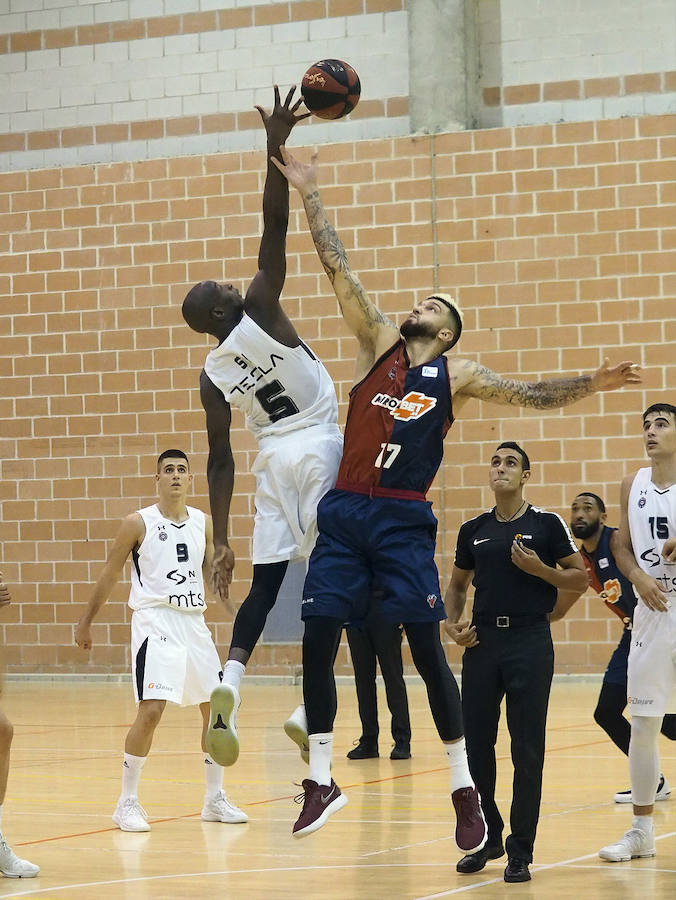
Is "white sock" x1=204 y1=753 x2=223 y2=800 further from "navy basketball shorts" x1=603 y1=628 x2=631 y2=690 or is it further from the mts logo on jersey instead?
the mts logo on jersey

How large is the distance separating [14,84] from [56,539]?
5.25 meters

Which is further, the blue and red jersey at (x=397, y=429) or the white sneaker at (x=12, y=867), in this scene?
the white sneaker at (x=12, y=867)

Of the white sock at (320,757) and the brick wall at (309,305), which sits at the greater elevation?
the brick wall at (309,305)

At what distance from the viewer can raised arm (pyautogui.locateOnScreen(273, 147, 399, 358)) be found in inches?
239

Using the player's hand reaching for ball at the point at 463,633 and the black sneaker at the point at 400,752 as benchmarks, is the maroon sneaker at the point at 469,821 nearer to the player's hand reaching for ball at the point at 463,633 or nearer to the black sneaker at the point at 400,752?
the player's hand reaching for ball at the point at 463,633

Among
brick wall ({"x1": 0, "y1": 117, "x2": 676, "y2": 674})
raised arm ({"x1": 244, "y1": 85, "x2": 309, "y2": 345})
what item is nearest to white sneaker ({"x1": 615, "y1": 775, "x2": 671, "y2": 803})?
raised arm ({"x1": 244, "y1": 85, "x2": 309, "y2": 345})

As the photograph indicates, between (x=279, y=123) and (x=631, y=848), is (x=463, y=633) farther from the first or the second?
(x=279, y=123)

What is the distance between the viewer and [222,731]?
20.4 ft

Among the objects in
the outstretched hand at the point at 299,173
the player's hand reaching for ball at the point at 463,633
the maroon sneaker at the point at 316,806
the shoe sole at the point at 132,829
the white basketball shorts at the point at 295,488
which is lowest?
the shoe sole at the point at 132,829

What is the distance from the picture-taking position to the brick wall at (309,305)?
1477 cm

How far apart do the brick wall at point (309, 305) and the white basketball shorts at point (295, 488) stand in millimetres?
8437

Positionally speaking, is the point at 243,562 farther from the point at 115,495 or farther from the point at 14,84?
the point at 14,84

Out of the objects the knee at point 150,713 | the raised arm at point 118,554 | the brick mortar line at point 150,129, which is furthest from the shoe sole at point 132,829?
the brick mortar line at point 150,129

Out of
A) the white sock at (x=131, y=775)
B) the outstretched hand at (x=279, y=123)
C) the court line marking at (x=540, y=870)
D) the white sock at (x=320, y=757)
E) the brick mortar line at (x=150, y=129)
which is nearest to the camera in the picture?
the court line marking at (x=540, y=870)
